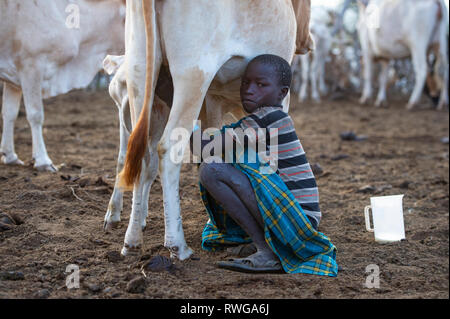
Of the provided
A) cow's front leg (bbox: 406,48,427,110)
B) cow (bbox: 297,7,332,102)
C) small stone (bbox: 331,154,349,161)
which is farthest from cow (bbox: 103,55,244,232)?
cow (bbox: 297,7,332,102)

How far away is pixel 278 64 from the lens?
8.87ft

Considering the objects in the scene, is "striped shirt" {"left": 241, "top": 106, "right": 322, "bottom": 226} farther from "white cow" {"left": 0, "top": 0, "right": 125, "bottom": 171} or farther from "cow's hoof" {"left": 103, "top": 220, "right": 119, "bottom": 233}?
"white cow" {"left": 0, "top": 0, "right": 125, "bottom": 171}

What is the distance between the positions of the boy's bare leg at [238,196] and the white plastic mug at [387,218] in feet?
2.61

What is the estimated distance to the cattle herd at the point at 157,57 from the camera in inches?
101

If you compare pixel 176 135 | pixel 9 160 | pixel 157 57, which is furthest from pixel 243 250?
pixel 9 160

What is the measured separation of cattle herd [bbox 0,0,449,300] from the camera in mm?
2564

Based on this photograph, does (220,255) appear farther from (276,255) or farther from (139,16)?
(139,16)

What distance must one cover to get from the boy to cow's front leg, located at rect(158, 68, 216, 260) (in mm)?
152

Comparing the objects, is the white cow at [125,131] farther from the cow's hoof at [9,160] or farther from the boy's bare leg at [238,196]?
the cow's hoof at [9,160]

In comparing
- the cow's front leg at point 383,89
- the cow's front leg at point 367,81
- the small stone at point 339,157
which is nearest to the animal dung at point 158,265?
the small stone at point 339,157

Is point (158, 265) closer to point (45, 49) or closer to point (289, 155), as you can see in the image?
point (289, 155)

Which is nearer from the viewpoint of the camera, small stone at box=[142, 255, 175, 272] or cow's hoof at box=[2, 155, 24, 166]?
small stone at box=[142, 255, 175, 272]

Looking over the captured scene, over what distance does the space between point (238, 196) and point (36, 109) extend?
3.18 metres

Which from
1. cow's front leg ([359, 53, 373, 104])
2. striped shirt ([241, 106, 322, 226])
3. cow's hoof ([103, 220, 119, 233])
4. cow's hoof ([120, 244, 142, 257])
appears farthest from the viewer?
cow's front leg ([359, 53, 373, 104])
